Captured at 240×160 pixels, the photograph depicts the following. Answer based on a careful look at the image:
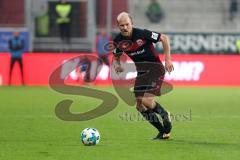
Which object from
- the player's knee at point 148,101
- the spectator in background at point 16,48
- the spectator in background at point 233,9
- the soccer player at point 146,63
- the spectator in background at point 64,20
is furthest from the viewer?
the spectator in background at point 233,9

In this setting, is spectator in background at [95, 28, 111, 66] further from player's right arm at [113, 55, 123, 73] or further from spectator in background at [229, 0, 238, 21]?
player's right arm at [113, 55, 123, 73]

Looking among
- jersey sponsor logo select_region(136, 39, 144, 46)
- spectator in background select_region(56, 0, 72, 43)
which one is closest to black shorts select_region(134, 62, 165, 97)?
jersey sponsor logo select_region(136, 39, 144, 46)

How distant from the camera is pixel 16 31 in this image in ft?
93.5

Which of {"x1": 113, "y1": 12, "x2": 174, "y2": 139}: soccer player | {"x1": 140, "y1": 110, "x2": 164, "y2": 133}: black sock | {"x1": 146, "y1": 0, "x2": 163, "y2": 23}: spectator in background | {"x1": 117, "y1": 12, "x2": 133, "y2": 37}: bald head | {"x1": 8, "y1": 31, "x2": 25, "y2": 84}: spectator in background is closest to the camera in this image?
{"x1": 117, "y1": 12, "x2": 133, "y2": 37}: bald head

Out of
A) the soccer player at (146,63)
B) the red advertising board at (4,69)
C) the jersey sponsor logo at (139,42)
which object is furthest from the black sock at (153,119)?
the red advertising board at (4,69)

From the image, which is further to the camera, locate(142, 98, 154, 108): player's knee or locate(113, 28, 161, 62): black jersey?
locate(142, 98, 154, 108): player's knee

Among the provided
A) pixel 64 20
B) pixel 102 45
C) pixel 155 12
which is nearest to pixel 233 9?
pixel 155 12

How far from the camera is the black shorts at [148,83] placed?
1085 centimetres

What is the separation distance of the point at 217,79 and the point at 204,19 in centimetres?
564

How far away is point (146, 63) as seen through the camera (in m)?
11.0

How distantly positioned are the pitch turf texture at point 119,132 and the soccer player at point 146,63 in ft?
1.31

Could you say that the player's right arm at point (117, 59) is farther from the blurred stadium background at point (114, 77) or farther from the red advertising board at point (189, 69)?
the red advertising board at point (189, 69)

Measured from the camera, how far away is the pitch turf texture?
926 centimetres

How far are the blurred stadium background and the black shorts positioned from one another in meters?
0.81
